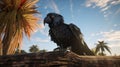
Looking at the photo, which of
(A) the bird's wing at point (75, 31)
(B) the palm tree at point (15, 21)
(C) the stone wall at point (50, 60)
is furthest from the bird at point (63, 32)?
(B) the palm tree at point (15, 21)

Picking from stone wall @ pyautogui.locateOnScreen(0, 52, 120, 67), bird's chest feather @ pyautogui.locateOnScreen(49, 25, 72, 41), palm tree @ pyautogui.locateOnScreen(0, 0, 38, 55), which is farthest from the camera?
palm tree @ pyautogui.locateOnScreen(0, 0, 38, 55)

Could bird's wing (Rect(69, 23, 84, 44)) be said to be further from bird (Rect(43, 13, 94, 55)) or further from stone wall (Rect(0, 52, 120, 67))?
stone wall (Rect(0, 52, 120, 67))

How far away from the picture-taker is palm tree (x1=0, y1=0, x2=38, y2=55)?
25.7ft

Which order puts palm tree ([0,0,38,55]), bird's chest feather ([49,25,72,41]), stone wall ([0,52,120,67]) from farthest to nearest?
palm tree ([0,0,38,55])
bird's chest feather ([49,25,72,41])
stone wall ([0,52,120,67])

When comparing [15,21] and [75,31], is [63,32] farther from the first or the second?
[15,21]

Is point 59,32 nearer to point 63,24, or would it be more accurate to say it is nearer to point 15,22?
point 63,24

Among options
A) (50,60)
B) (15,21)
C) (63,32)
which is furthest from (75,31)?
(15,21)

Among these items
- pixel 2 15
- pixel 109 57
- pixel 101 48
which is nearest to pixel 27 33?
pixel 2 15

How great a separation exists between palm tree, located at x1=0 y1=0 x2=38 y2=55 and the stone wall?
20.2ft

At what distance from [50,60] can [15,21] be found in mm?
7359

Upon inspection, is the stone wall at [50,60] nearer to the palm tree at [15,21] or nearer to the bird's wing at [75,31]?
the bird's wing at [75,31]

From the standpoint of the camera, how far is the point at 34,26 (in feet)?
28.2

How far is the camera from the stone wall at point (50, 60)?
1478 millimetres

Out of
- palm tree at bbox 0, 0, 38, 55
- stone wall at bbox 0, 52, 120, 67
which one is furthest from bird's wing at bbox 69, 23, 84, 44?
palm tree at bbox 0, 0, 38, 55
